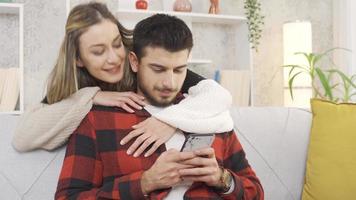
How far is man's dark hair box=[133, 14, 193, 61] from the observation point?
1363mm

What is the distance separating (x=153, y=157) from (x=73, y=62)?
40 centimetres

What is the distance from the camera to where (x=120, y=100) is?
137 centimetres

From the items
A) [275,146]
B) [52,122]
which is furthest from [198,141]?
[275,146]

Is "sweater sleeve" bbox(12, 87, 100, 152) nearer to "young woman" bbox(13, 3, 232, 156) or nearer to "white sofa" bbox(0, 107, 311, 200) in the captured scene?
"young woman" bbox(13, 3, 232, 156)

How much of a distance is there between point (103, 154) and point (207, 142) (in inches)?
12.4

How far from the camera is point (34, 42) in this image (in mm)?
2986

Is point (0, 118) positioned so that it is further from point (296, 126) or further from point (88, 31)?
point (296, 126)

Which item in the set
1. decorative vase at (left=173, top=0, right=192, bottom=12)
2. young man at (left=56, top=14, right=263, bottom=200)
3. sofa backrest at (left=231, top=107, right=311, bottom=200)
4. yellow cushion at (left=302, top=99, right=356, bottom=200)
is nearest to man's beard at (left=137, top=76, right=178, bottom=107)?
young man at (left=56, top=14, right=263, bottom=200)


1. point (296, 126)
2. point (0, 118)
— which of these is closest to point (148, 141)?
point (0, 118)

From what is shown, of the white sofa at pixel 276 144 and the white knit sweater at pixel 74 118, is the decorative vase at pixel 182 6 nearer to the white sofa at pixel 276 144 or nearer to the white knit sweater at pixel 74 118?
the white sofa at pixel 276 144

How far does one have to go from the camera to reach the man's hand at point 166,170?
119cm

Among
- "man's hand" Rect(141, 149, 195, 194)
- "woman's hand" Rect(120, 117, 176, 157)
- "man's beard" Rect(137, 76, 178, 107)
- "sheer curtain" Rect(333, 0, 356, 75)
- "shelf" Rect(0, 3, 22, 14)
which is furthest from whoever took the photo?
"sheer curtain" Rect(333, 0, 356, 75)

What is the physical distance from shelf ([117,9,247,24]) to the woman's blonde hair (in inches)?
58.8

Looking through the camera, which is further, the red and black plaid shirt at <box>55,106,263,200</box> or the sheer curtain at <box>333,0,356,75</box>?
the sheer curtain at <box>333,0,356,75</box>
